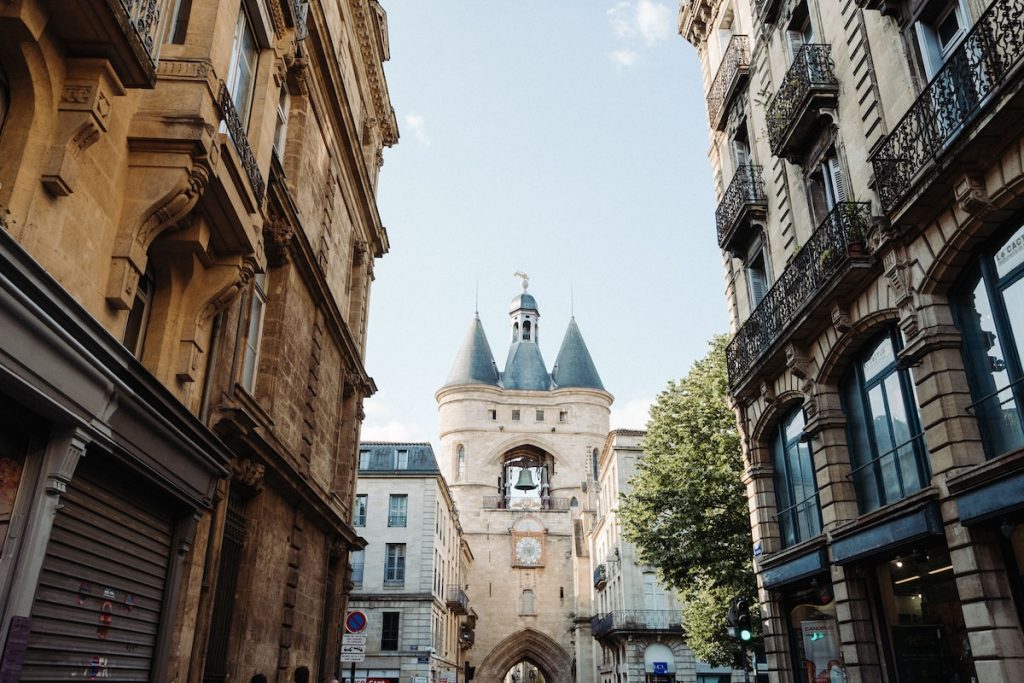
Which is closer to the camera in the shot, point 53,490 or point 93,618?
point 53,490

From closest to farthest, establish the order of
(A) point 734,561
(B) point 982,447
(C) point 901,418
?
(B) point 982,447 → (C) point 901,418 → (A) point 734,561

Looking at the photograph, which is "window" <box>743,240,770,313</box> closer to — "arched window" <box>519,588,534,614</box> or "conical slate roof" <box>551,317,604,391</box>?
"arched window" <box>519,588,534,614</box>

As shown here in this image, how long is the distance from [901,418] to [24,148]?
10.3 meters

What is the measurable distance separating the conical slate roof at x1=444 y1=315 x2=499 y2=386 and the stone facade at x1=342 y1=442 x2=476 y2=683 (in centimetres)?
3163

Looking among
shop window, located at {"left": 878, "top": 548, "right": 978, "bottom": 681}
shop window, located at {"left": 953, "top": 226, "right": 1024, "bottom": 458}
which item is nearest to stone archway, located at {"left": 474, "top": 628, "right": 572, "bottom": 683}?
shop window, located at {"left": 878, "top": 548, "right": 978, "bottom": 681}

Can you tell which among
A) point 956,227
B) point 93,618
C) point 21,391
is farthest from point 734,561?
point 21,391

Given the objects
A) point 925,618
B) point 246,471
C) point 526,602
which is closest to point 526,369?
point 526,602

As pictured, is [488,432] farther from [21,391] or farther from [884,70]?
[21,391]

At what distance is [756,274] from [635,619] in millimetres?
28674

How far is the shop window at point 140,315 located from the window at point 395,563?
108 feet

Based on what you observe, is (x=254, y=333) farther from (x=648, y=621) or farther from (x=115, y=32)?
(x=648, y=621)

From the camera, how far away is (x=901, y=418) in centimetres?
1061

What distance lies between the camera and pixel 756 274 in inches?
657

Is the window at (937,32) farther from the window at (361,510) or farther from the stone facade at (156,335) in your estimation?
the window at (361,510)
